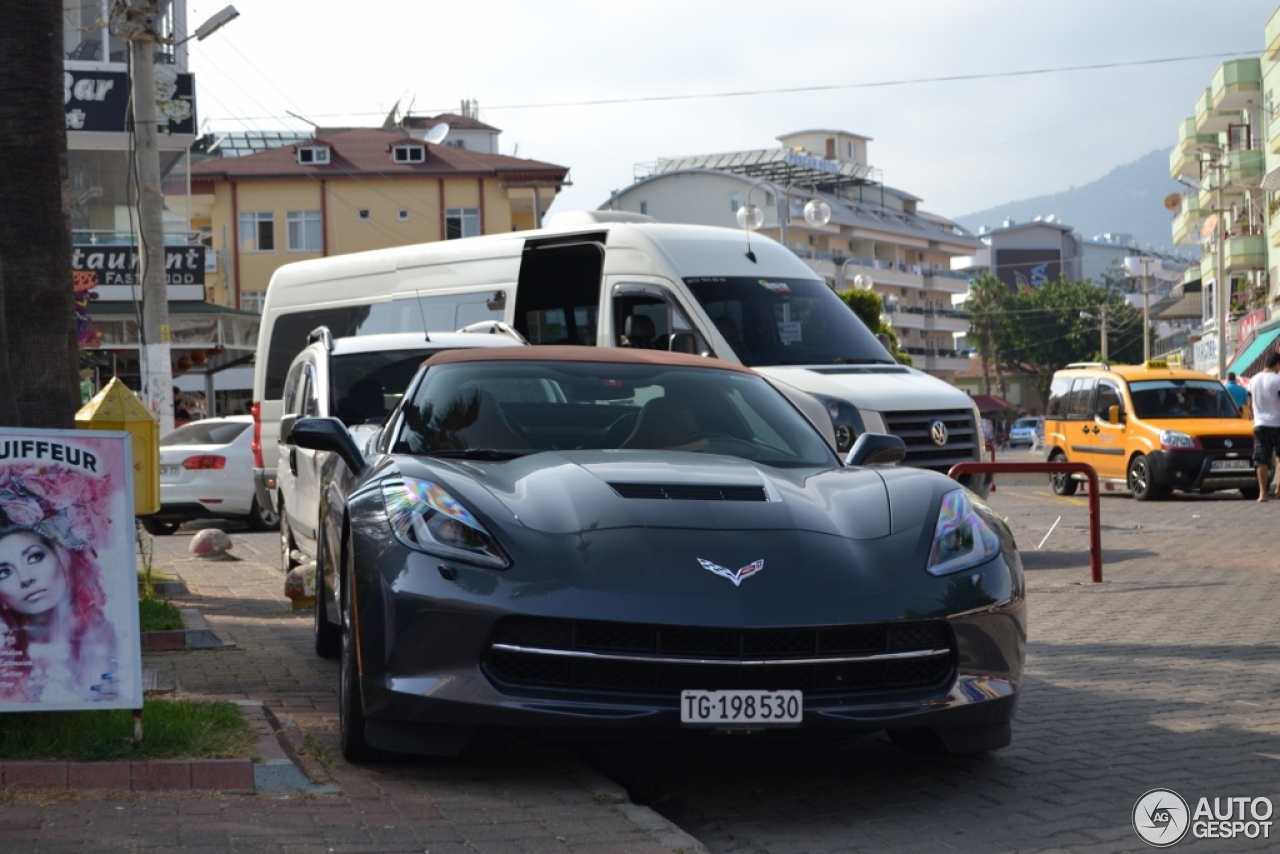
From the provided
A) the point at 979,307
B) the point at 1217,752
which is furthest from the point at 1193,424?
the point at 979,307

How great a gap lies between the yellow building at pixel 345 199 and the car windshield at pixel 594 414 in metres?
61.5

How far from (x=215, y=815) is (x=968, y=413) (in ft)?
34.4

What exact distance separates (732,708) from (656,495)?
31.3 inches

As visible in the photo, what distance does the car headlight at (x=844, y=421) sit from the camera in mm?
13297

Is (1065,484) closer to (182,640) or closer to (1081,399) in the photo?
(1081,399)

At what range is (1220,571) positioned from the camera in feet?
42.6

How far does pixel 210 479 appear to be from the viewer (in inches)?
762

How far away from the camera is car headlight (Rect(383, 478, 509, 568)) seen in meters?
5.23

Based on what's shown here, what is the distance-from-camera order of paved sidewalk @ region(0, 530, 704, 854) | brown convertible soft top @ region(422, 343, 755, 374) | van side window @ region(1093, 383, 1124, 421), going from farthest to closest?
van side window @ region(1093, 383, 1124, 421)
brown convertible soft top @ region(422, 343, 755, 374)
paved sidewalk @ region(0, 530, 704, 854)

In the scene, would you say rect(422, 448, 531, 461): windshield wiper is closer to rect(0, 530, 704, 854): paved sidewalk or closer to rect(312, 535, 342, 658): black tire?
rect(0, 530, 704, 854): paved sidewalk

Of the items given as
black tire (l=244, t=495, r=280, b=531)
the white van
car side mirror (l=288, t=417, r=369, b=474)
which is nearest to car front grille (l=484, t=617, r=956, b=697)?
car side mirror (l=288, t=417, r=369, b=474)

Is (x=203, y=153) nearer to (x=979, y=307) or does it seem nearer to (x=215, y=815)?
(x=979, y=307)

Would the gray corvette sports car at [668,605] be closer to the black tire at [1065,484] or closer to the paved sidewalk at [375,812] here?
the paved sidewalk at [375,812]

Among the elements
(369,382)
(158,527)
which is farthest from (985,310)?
(369,382)
